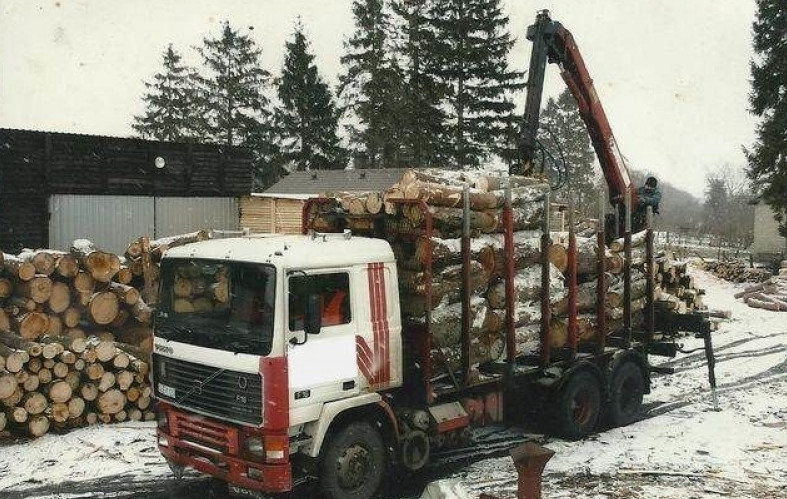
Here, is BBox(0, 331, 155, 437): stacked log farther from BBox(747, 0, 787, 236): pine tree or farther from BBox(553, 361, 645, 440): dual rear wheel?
BBox(747, 0, 787, 236): pine tree

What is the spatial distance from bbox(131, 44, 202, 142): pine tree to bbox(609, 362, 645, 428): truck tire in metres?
45.6

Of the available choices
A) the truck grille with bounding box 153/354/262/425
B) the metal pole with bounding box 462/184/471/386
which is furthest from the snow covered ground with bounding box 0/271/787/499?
the truck grille with bounding box 153/354/262/425

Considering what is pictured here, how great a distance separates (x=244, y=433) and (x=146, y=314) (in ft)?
17.2

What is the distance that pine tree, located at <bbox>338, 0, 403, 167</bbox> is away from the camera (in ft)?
144

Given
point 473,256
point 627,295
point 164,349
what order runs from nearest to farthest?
point 164,349 < point 473,256 < point 627,295

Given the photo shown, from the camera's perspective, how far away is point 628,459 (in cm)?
935

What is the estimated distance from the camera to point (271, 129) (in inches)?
1922

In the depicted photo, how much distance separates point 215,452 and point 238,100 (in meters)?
44.8

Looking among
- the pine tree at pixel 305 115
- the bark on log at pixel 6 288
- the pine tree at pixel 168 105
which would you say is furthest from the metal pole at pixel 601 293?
the pine tree at pixel 168 105

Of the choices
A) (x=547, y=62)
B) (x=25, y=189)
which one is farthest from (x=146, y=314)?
(x=25, y=189)

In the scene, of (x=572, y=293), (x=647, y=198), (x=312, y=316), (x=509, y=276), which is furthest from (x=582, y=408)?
(x=647, y=198)

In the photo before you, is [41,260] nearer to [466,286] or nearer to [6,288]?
[6,288]

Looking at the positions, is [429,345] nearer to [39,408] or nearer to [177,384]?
[177,384]

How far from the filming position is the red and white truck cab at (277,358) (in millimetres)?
6863
